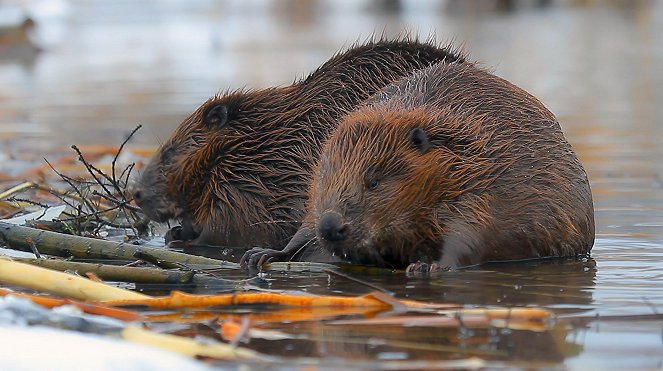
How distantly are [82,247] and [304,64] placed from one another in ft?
37.0

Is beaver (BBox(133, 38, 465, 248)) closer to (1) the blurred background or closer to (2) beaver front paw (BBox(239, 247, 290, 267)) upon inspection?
(2) beaver front paw (BBox(239, 247, 290, 267))

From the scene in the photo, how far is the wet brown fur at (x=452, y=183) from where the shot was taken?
12.8 feet

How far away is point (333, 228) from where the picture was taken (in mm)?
3783

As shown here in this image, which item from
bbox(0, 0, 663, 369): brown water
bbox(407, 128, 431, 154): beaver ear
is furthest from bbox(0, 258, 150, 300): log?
bbox(407, 128, 431, 154): beaver ear

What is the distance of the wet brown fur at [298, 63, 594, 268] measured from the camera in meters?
3.90

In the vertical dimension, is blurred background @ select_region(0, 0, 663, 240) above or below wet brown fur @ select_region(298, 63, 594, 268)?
above

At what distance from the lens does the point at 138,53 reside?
64.2ft

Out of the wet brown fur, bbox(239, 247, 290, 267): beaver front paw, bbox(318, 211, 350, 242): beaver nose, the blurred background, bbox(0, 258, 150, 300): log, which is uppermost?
the blurred background

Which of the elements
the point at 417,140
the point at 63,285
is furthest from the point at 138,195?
the point at 63,285

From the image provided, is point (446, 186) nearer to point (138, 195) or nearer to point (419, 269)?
point (419, 269)

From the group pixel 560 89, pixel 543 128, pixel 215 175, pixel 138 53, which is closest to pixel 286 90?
pixel 215 175

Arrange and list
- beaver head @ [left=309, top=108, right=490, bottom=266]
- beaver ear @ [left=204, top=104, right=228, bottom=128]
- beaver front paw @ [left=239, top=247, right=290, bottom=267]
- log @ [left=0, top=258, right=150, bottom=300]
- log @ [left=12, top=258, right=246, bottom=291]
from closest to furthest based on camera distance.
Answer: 1. log @ [left=0, top=258, right=150, bottom=300]
2. log @ [left=12, top=258, right=246, bottom=291]
3. beaver head @ [left=309, top=108, right=490, bottom=266]
4. beaver front paw @ [left=239, top=247, right=290, bottom=267]
5. beaver ear @ [left=204, top=104, right=228, bottom=128]

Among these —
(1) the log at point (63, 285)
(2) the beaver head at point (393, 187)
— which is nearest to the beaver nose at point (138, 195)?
(2) the beaver head at point (393, 187)

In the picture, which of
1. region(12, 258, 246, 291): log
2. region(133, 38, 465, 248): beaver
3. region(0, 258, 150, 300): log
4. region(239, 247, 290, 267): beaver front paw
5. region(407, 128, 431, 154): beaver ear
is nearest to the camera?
region(0, 258, 150, 300): log
